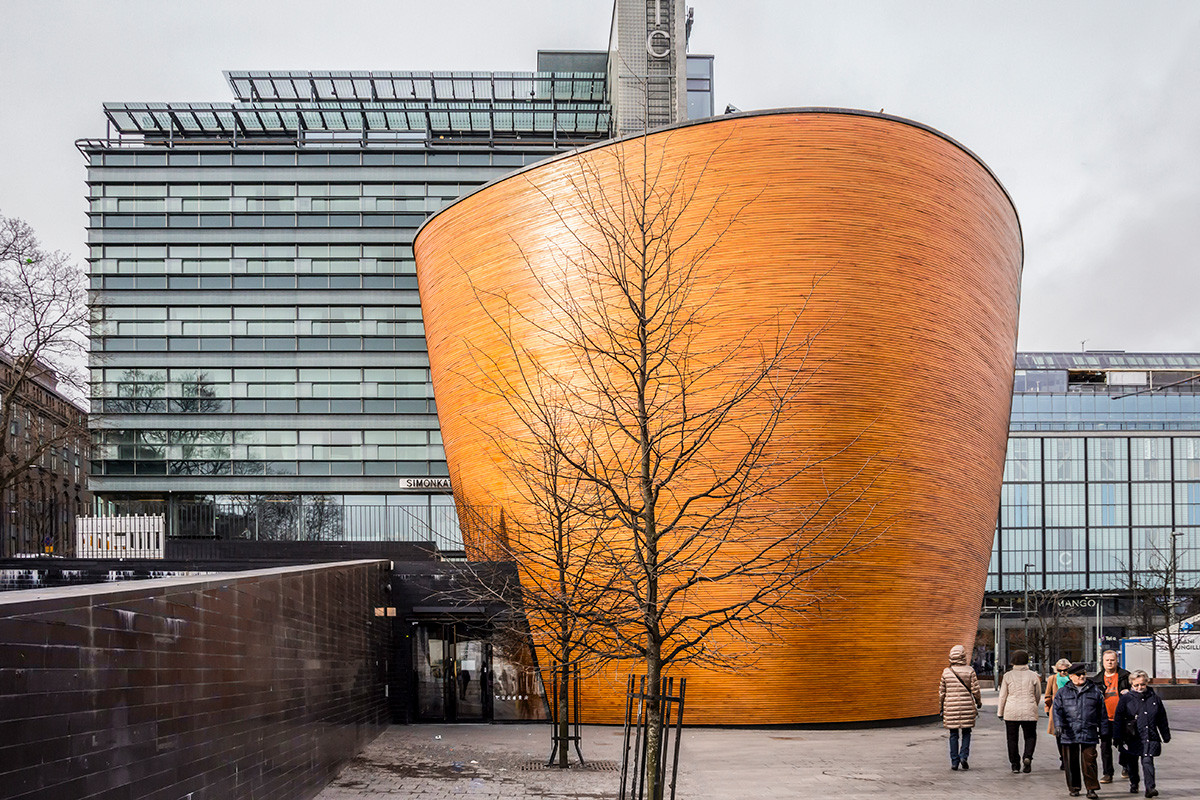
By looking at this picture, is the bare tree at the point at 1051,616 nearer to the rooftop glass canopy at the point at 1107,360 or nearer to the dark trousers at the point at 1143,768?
the rooftop glass canopy at the point at 1107,360

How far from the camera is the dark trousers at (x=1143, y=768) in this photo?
40.3ft

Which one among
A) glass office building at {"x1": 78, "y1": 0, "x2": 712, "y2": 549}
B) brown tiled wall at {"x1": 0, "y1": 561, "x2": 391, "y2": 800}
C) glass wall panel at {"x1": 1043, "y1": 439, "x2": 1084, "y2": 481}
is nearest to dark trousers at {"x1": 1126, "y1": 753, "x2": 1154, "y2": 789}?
brown tiled wall at {"x1": 0, "y1": 561, "x2": 391, "y2": 800}

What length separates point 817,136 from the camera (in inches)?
811

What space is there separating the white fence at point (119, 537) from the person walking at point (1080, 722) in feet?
89.8

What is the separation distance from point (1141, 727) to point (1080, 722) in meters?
0.78

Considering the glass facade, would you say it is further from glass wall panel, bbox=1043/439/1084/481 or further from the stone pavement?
glass wall panel, bbox=1043/439/1084/481

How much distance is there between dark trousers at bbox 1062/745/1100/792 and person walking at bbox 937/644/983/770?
5.69 ft

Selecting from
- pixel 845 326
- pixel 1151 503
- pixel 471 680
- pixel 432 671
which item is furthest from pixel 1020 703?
pixel 1151 503

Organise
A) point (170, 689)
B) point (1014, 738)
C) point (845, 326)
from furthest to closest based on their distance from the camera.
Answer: point (845, 326) → point (1014, 738) → point (170, 689)

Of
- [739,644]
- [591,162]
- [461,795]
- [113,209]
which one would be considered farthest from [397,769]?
[113,209]

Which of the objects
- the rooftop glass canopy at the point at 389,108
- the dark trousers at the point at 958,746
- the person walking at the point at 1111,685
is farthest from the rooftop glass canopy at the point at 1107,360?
the person walking at the point at 1111,685

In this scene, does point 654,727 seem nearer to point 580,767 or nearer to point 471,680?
point 580,767

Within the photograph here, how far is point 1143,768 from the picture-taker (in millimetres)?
12375

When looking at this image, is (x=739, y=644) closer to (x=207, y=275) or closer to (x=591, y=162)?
(x=591, y=162)
